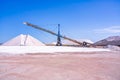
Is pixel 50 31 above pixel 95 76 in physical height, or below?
above

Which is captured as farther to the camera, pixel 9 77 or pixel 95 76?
pixel 95 76

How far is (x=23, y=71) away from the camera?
21.9ft

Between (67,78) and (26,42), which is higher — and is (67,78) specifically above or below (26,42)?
below

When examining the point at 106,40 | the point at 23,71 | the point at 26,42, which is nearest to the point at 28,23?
the point at 26,42

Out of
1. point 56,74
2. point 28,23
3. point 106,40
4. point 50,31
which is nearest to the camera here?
point 56,74

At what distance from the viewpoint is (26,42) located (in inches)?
1261

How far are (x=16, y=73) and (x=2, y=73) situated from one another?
1.59 ft

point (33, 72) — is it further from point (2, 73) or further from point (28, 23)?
point (28, 23)

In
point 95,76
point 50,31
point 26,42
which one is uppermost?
point 50,31

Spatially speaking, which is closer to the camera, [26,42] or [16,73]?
[16,73]

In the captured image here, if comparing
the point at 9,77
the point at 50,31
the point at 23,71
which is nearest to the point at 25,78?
the point at 9,77

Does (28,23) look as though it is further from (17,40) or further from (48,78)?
(48,78)

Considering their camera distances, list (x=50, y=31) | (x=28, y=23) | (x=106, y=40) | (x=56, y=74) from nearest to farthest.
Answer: (x=56, y=74), (x=28, y=23), (x=50, y=31), (x=106, y=40)

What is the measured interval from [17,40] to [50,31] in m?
6.24
